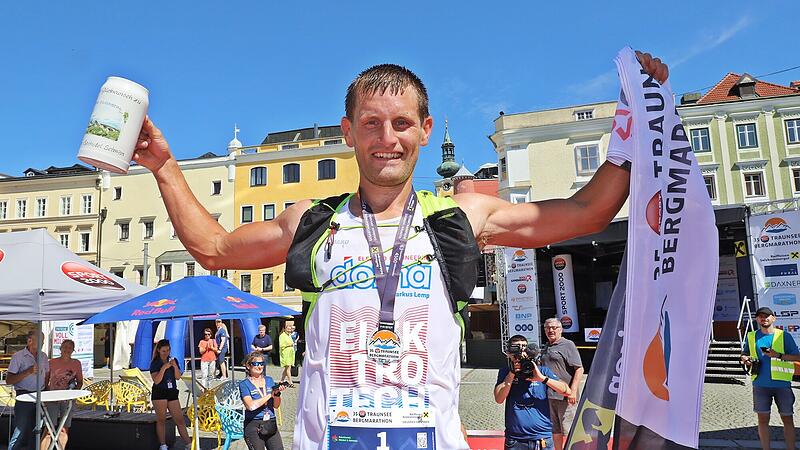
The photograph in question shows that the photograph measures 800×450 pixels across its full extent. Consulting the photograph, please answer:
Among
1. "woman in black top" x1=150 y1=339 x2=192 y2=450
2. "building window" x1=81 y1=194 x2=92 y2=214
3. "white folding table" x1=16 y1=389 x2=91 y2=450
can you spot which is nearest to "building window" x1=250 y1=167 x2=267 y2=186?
"building window" x1=81 y1=194 x2=92 y2=214

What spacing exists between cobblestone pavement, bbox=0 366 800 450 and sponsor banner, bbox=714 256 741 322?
585 cm

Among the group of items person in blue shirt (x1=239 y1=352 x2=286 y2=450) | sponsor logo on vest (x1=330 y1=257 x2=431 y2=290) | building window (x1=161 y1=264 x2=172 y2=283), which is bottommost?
person in blue shirt (x1=239 y1=352 x2=286 y2=450)

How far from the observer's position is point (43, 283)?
7430mm

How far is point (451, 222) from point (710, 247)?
92cm

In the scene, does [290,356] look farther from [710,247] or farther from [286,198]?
[286,198]

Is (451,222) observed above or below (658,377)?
above

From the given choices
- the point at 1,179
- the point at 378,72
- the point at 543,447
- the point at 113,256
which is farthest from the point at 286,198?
the point at 378,72

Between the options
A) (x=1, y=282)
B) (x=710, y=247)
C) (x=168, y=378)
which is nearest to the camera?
(x=710, y=247)

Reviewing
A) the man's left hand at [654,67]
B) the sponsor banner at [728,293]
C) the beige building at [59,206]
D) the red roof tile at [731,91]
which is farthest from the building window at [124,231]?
the man's left hand at [654,67]

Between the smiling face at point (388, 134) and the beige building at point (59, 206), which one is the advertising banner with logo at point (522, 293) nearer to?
the smiling face at point (388, 134)

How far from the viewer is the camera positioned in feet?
21.0

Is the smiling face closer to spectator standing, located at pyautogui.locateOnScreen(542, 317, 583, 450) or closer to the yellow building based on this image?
spectator standing, located at pyautogui.locateOnScreen(542, 317, 583, 450)

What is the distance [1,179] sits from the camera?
4119 cm

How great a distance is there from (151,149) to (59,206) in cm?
4363
